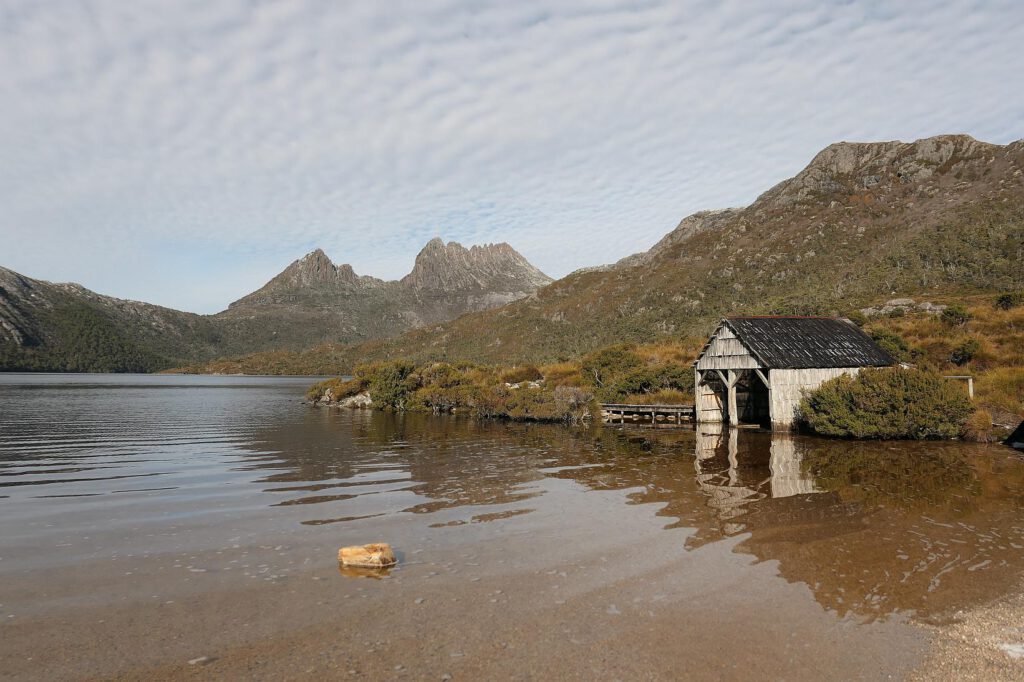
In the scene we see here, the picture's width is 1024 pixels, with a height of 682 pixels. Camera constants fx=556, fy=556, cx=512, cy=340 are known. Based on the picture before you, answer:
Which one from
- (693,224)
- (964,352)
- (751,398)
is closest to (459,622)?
(751,398)

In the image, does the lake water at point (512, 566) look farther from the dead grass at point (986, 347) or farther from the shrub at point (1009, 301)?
the shrub at point (1009, 301)

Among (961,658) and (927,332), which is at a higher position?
(927,332)

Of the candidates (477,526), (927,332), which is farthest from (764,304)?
(477,526)

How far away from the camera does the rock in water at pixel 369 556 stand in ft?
32.3

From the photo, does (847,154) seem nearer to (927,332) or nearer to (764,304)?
(764,304)

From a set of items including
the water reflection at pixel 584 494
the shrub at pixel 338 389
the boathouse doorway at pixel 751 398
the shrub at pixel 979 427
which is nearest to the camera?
the water reflection at pixel 584 494

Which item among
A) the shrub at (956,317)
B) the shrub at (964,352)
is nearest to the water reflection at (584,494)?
the shrub at (964,352)

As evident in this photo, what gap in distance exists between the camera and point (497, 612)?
314 inches

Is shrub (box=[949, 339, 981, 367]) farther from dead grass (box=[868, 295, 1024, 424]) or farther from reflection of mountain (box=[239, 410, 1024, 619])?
reflection of mountain (box=[239, 410, 1024, 619])

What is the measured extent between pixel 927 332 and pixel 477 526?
148 ft

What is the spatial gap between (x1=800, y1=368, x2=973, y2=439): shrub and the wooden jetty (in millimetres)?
9210

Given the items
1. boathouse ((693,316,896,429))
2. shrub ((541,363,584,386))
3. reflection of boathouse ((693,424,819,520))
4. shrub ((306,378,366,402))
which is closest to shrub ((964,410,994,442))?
boathouse ((693,316,896,429))

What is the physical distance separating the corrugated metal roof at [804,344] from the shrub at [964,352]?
8.78 m

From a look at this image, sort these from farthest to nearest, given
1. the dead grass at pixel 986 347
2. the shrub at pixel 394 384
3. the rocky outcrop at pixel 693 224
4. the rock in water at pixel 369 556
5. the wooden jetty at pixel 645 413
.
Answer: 1. the rocky outcrop at pixel 693 224
2. the shrub at pixel 394 384
3. the wooden jetty at pixel 645 413
4. the dead grass at pixel 986 347
5. the rock in water at pixel 369 556
